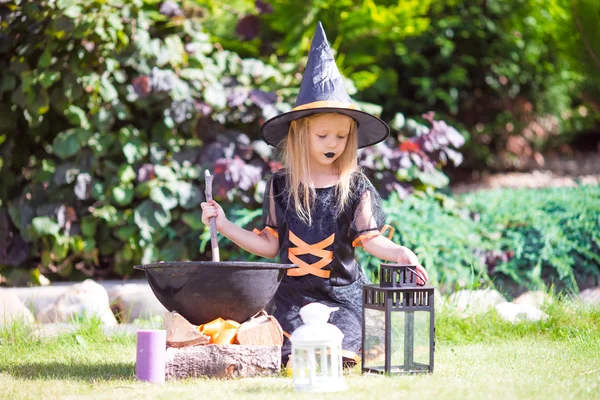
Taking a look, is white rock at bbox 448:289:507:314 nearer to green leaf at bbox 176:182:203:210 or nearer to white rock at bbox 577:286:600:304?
white rock at bbox 577:286:600:304

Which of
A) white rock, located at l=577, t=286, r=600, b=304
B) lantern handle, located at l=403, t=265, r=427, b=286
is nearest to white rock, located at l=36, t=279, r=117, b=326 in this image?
lantern handle, located at l=403, t=265, r=427, b=286

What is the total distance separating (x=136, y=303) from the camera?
167 inches

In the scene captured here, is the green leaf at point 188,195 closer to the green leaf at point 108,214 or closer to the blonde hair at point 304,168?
the green leaf at point 108,214

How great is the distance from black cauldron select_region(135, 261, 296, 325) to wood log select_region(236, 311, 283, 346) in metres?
0.05

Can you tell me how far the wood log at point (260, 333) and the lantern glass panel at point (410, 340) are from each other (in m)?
0.43

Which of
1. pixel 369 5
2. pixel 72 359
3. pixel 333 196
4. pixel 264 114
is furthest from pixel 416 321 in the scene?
pixel 369 5

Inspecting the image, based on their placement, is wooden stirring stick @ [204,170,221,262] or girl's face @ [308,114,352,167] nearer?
wooden stirring stick @ [204,170,221,262]

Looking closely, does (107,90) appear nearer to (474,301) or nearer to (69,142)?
(69,142)

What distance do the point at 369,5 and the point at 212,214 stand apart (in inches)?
159

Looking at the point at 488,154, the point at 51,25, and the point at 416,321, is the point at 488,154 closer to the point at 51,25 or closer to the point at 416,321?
the point at 51,25

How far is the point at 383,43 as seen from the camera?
→ 7.57m

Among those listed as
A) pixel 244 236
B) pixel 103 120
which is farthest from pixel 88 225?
pixel 244 236

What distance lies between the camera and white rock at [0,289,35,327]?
3.70 metres

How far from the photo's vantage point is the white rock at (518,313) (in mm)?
3710
